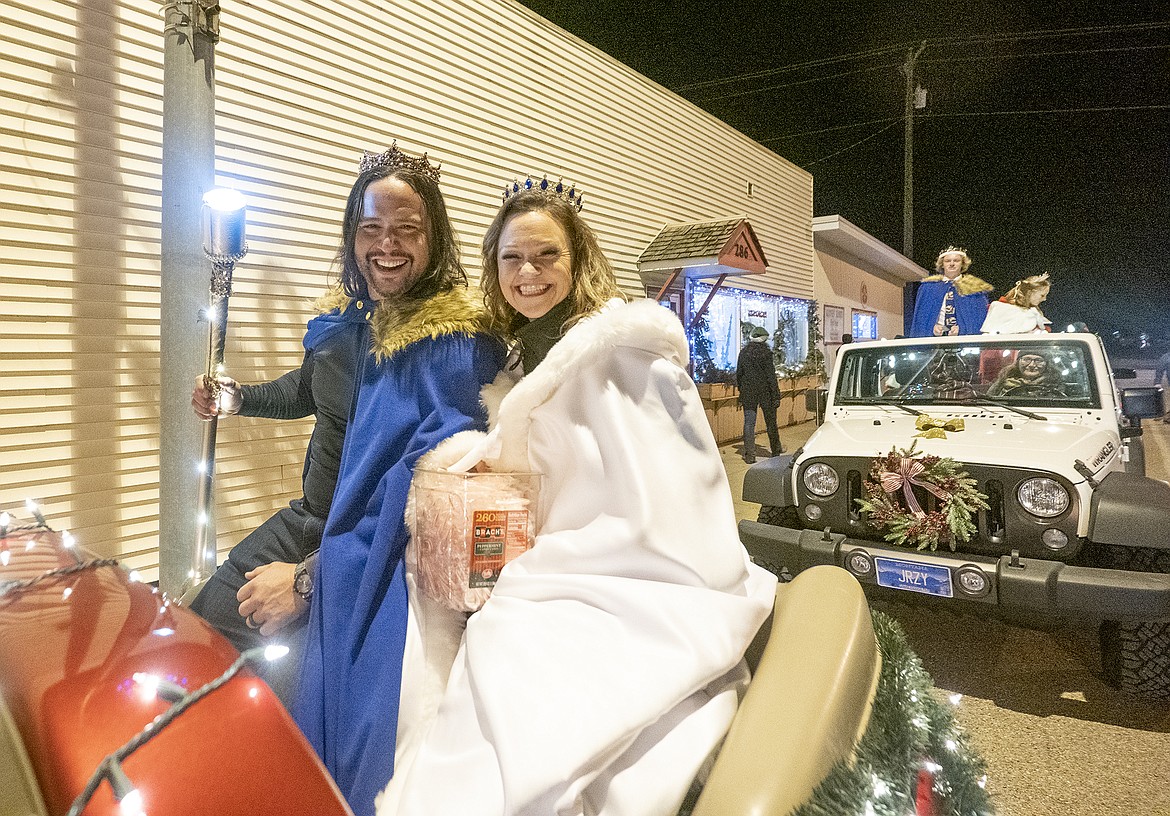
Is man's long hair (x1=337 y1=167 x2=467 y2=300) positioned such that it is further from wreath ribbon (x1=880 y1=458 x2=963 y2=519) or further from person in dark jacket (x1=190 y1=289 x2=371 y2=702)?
wreath ribbon (x1=880 y1=458 x2=963 y2=519)

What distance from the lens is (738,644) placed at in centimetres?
126

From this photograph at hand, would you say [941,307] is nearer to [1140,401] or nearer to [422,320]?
[1140,401]

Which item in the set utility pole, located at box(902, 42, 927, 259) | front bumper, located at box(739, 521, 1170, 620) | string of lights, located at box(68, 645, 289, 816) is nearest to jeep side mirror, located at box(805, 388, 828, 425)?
front bumper, located at box(739, 521, 1170, 620)

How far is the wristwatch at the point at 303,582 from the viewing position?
1.66 m

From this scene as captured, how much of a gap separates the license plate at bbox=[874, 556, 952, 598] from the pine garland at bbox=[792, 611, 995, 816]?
5.74 feet

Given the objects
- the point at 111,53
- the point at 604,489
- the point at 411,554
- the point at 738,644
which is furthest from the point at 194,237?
the point at 738,644

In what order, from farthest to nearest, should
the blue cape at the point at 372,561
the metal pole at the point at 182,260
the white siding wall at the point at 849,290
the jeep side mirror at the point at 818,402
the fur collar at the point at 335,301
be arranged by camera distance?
the white siding wall at the point at 849,290
the jeep side mirror at the point at 818,402
the metal pole at the point at 182,260
the fur collar at the point at 335,301
the blue cape at the point at 372,561

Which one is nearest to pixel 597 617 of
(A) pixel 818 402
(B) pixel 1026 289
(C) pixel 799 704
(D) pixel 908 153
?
(C) pixel 799 704

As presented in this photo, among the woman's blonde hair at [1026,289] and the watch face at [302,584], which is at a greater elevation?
the woman's blonde hair at [1026,289]

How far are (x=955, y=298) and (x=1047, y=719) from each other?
3.98 metres

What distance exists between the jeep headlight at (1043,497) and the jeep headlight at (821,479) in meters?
0.85

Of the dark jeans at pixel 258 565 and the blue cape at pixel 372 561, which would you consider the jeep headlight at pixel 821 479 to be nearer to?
the blue cape at pixel 372 561

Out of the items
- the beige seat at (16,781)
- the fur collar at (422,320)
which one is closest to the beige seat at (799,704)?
the beige seat at (16,781)

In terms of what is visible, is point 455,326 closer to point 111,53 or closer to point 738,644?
point 738,644
